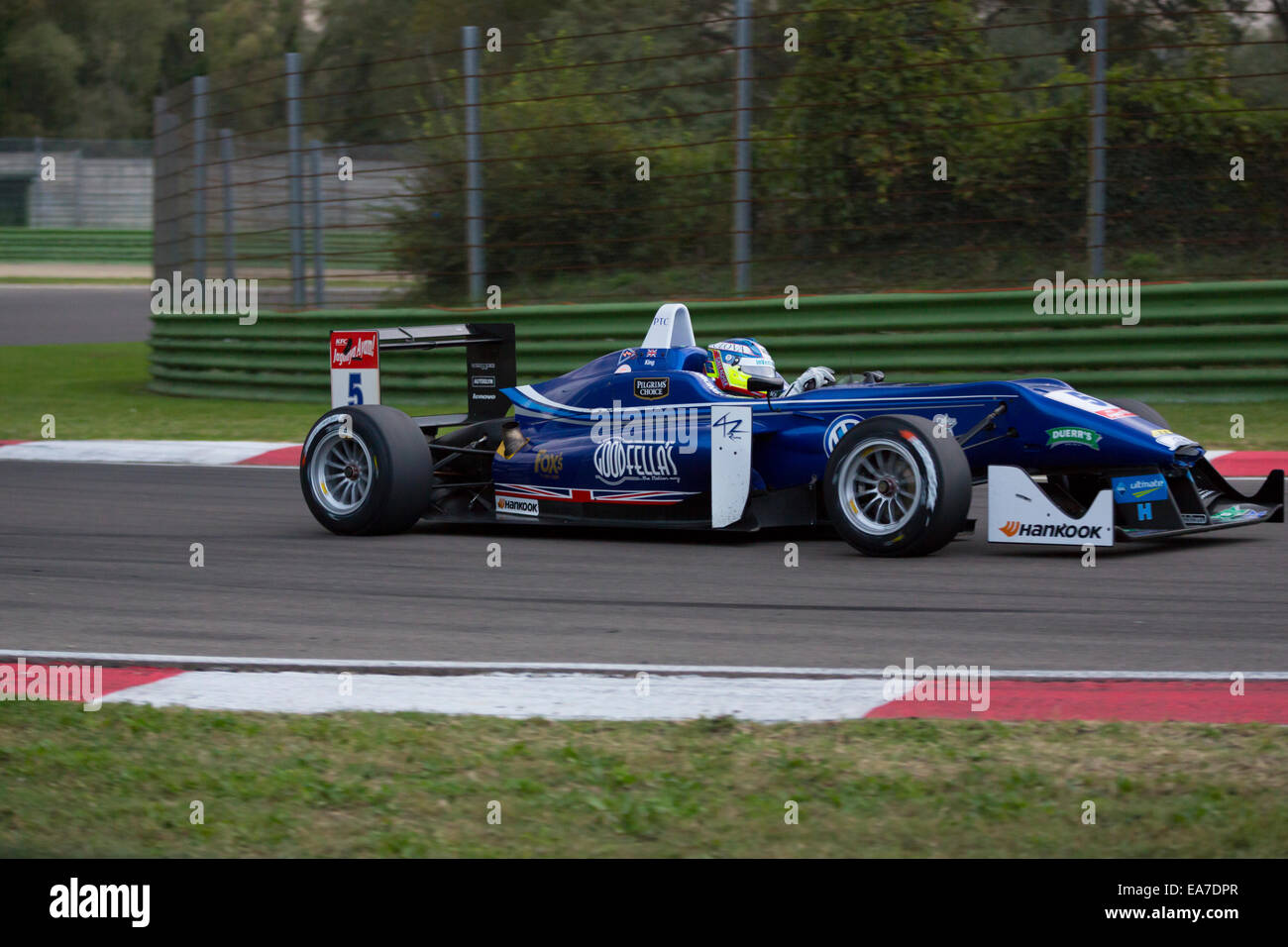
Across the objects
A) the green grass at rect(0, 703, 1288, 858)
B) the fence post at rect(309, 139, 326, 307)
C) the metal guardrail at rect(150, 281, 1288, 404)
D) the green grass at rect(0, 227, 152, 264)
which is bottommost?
the green grass at rect(0, 703, 1288, 858)

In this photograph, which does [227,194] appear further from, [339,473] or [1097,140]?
[1097,140]

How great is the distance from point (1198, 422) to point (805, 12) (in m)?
5.02

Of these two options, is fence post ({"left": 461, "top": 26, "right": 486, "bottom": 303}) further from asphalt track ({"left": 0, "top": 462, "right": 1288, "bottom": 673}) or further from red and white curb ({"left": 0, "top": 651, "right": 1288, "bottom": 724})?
red and white curb ({"left": 0, "top": 651, "right": 1288, "bottom": 724})

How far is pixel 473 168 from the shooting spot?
1582 centimetres

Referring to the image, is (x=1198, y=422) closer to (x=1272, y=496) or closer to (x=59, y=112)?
(x=1272, y=496)

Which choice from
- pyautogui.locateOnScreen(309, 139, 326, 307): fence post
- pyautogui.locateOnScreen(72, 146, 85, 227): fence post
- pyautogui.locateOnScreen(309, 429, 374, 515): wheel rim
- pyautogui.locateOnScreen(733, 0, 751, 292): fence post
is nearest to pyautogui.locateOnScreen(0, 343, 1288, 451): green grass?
pyautogui.locateOnScreen(309, 139, 326, 307): fence post

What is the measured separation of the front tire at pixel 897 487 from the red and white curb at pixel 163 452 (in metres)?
6.11

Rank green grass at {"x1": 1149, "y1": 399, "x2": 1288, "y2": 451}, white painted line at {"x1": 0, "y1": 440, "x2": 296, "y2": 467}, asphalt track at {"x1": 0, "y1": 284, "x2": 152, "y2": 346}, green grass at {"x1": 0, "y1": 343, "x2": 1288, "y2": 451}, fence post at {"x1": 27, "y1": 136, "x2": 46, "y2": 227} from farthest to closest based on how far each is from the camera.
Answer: fence post at {"x1": 27, "y1": 136, "x2": 46, "y2": 227}, asphalt track at {"x1": 0, "y1": 284, "x2": 152, "y2": 346}, white painted line at {"x1": 0, "y1": 440, "x2": 296, "y2": 467}, green grass at {"x1": 0, "y1": 343, "x2": 1288, "y2": 451}, green grass at {"x1": 1149, "y1": 399, "x2": 1288, "y2": 451}

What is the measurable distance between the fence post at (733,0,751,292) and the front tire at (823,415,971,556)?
22.7 ft

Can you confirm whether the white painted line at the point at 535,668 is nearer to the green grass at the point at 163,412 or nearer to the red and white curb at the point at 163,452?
the green grass at the point at 163,412

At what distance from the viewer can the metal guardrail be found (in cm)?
1308

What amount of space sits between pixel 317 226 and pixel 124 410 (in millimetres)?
2862

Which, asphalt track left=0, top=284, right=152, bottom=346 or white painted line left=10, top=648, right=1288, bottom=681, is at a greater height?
asphalt track left=0, top=284, right=152, bottom=346

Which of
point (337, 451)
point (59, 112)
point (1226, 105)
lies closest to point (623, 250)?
point (1226, 105)
